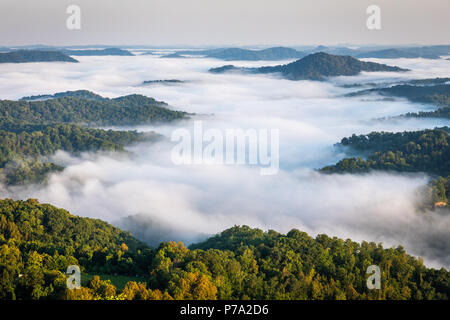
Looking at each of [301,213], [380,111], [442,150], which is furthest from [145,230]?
[380,111]

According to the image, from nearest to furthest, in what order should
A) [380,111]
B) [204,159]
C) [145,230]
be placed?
[145,230]
[204,159]
[380,111]


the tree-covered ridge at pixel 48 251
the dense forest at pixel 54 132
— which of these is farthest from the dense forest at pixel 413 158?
the dense forest at pixel 54 132

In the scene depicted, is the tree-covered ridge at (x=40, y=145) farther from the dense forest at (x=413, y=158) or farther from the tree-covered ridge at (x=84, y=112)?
the dense forest at (x=413, y=158)

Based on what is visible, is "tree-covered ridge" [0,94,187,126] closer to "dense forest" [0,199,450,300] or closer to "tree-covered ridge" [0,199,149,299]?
"tree-covered ridge" [0,199,149,299]

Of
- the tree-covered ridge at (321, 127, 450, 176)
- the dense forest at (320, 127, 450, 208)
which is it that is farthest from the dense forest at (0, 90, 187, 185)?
the tree-covered ridge at (321, 127, 450, 176)

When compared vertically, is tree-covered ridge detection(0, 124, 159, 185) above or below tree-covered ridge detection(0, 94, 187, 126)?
below
